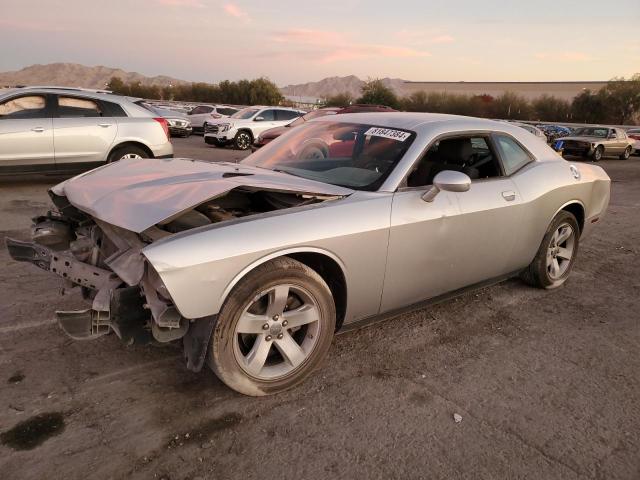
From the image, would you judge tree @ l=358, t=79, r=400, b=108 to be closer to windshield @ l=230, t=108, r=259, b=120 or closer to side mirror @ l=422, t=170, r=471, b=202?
windshield @ l=230, t=108, r=259, b=120

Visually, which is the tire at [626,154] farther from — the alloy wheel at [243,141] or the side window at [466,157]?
the side window at [466,157]

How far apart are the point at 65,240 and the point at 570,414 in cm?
330

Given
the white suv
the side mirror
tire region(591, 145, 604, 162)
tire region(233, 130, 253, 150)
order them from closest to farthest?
the side mirror < the white suv < tire region(233, 130, 253, 150) < tire region(591, 145, 604, 162)

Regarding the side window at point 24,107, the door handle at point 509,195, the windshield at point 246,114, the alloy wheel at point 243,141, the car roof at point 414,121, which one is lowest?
the alloy wheel at point 243,141

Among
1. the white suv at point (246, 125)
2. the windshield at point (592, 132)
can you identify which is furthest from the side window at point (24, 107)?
the windshield at point (592, 132)

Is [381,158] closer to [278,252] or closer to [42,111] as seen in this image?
[278,252]

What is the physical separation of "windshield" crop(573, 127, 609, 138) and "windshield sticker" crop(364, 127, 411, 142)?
2075 centimetres

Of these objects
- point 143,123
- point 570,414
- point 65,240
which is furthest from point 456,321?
point 143,123

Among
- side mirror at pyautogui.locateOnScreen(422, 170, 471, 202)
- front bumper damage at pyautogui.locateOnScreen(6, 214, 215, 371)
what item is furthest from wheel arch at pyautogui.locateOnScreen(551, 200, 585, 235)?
front bumper damage at pyautogui.locateOnScreen(6, 214, 215, 371)

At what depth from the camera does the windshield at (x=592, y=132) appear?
816 inches

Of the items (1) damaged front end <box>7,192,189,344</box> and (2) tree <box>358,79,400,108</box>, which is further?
(2) tree <box>358,79,400,108</box>

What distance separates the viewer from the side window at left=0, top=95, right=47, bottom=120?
7.49 metres

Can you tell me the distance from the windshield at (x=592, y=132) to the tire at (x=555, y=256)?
19.0 meters

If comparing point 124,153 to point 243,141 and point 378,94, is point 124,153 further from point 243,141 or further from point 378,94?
point 378,94
